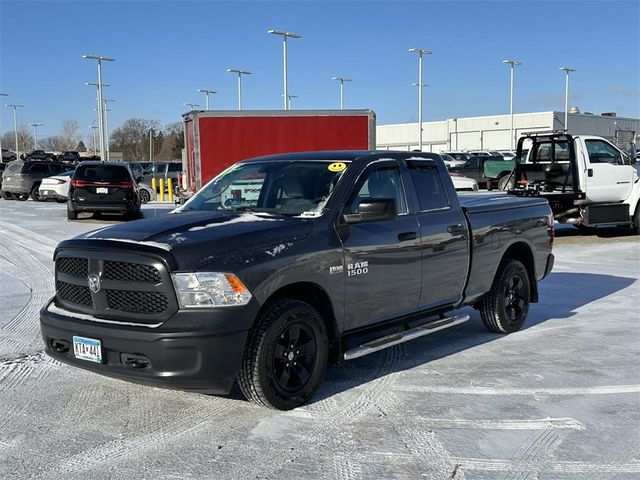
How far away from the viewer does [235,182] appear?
19.9 ft

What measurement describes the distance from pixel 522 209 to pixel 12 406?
5272 millimetres

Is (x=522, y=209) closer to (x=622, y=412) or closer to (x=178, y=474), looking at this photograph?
(x=622, y=412)

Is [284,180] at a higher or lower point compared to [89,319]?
higher

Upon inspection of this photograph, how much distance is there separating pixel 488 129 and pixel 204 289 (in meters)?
85.5

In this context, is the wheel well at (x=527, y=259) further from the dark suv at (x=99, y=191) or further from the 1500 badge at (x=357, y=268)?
the dark suv at (x=99, y=191)

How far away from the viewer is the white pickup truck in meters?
14.7

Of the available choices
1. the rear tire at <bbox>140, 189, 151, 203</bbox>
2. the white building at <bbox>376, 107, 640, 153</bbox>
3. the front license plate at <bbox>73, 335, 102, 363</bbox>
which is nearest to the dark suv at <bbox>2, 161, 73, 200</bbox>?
the rear tire at <bbox>140, 189, 151, 203</bbox>

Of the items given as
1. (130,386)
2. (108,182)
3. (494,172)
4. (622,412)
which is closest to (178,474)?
(130,386)

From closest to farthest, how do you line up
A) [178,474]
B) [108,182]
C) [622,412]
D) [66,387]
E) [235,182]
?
[178,474]
[622,412]
[66,387]
[235,182]
[108,182]

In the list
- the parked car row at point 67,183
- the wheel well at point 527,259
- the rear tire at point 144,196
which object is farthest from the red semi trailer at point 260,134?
the wheel well at point 527,259

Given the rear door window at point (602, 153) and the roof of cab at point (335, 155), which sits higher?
the rear door window at point (602, 153)

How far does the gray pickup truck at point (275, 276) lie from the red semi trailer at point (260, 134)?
13780mm

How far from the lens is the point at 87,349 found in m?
4.53

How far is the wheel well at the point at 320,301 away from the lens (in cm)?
491
